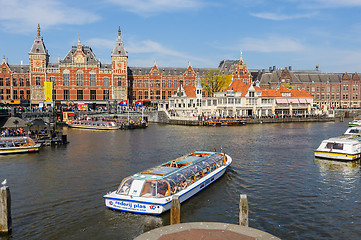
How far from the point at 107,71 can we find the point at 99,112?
21156mm

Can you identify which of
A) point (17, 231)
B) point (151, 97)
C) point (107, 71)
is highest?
point (107, 71)

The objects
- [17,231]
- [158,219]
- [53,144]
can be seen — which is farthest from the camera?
[53,144]

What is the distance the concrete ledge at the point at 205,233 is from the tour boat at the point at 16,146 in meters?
32.0

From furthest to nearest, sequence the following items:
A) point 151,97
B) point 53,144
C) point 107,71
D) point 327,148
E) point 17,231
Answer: point 151,97 → point 107,71 → point 53,144 → point 327,148 → point 17,231

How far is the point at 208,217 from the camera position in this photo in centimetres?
2011

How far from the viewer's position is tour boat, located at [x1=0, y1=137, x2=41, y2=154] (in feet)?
128

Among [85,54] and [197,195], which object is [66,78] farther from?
[197,195]

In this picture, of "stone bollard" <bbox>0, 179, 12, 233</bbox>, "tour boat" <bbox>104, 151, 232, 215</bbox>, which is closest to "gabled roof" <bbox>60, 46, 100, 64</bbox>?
"tour boat" <bbox>104, 151, 232, 215</bbox>

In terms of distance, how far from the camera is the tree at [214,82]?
401 feet

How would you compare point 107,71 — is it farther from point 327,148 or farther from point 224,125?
point 327,148

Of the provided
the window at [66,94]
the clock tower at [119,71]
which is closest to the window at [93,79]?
the clock tower at [119,71]

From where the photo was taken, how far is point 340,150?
3625cm

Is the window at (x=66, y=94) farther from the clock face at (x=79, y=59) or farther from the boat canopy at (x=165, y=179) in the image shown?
the boat canopy at (x=165, y=179)

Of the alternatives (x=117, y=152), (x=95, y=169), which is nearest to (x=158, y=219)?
(x=95, y=169)
